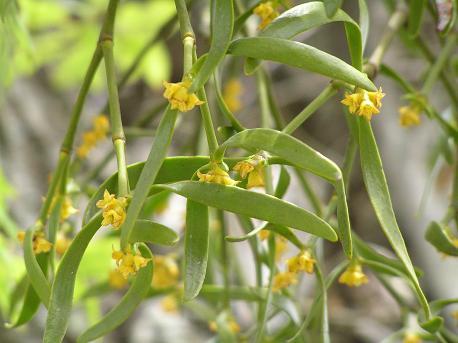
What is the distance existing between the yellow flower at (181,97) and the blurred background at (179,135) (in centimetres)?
68

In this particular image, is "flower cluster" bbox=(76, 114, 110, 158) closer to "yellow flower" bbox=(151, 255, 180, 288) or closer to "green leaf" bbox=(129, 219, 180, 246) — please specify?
"yellow flower" bbox=(151, 255, 180, 288)

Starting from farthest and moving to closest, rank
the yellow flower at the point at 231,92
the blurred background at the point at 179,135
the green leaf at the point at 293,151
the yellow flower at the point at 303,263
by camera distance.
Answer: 1. the blurred background at the point at 179,135
2. the yellow flower at the point at 231,92
3. the yellow flower at the point at 303,263
4. the green leaf at the point at 293,151

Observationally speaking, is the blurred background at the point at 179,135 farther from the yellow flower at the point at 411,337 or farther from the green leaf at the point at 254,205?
the green leaf at the point at 254,205

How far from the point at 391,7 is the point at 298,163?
1.46ft

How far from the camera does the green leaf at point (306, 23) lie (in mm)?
455

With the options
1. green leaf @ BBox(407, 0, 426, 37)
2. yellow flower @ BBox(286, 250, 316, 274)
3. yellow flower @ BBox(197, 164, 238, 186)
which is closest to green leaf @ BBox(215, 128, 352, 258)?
yellow flower @ BBox(197, 164, 238, 186)

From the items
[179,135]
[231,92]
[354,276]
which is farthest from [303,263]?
[179,135]

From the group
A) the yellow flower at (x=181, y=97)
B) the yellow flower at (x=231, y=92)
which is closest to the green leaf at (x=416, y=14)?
the yellow flower at (x=181, y=97)

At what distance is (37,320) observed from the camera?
56.1 inches

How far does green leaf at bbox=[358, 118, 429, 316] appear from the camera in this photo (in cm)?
43

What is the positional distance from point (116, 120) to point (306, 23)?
126 millimetres

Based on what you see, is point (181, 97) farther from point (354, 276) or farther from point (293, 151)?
point (354, 276)

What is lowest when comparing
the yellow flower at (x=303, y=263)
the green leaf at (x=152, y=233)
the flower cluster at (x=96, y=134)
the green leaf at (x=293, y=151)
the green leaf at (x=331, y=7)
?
the yellow flower at (x=303, y=263)

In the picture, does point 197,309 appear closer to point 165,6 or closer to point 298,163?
point 298,163
